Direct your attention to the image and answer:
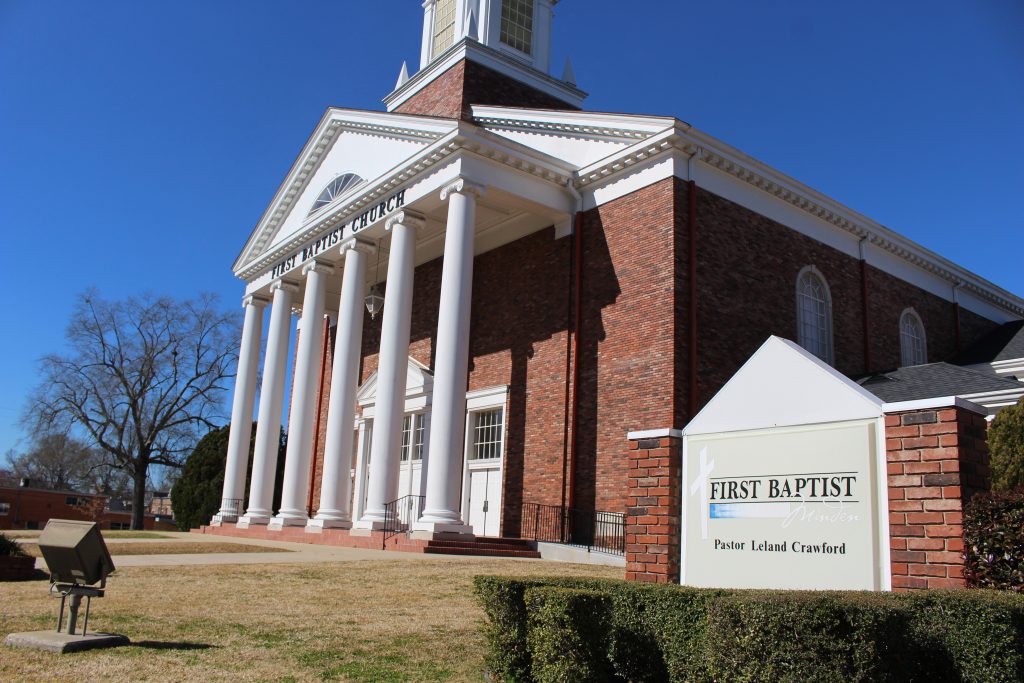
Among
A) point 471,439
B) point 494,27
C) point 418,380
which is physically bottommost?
point 471,439

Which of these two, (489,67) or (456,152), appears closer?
(456,152)

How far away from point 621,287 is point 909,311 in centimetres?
1159

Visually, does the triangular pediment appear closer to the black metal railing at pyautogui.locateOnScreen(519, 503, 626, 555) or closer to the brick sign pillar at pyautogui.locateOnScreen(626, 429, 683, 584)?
the black metal railing at pyautogui.locateOnScreen(519, 503, 626, 555)

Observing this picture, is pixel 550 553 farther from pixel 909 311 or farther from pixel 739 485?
pixel 909 311

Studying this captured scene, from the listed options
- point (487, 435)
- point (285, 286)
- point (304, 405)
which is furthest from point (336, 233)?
point (487, 435)

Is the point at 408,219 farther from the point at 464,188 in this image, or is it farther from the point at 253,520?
the point at 253,520

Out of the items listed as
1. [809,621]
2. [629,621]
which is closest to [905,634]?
[809,621]

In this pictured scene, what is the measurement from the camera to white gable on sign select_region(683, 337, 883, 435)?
19.9ft

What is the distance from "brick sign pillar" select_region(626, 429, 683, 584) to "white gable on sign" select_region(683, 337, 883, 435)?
0.27 m

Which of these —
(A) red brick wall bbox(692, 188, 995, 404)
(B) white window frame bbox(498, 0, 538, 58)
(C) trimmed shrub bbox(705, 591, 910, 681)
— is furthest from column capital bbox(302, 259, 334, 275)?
(C) trimmed shrub bbox(705, 591, 910, 681)

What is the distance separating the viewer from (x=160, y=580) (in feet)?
39.5

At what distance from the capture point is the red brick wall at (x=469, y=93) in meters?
26.6

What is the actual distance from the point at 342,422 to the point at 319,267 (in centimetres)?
596

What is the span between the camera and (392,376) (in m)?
20.5
